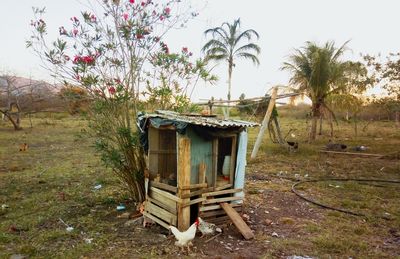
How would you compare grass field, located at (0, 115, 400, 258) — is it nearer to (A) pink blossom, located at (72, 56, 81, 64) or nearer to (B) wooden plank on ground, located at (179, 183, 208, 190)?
(B) wooden plank on ground, located at (179, 183, 208, 190)

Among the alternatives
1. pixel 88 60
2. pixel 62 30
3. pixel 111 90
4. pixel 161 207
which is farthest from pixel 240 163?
pixel 62 30

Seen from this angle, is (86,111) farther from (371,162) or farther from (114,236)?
(371,162)

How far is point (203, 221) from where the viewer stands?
18.2ft

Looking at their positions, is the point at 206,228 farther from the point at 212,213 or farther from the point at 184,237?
the point at 184,237

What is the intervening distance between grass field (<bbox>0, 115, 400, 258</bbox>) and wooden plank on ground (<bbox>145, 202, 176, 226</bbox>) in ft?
0.86

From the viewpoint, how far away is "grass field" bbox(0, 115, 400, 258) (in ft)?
16.1

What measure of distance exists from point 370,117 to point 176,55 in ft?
87.3

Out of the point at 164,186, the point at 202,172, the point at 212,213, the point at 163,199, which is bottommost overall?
the point at 212,213

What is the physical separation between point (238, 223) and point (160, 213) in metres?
1.34

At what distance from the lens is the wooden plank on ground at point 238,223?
209 inches

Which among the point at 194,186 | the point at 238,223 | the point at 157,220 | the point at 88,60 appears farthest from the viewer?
the point at 88,60

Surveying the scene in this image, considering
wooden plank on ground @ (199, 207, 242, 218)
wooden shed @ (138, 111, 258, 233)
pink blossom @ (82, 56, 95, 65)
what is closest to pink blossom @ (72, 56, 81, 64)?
pink blossom @ (82, 56, 95, 65)

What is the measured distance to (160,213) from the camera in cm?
568

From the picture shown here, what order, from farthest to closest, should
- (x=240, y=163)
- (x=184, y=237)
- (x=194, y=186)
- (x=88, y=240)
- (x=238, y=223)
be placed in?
(x=240, y=163) → (x=238, y=223) → (x=194, y=186) → (x=88, y=240) → (x=184, y=237)
